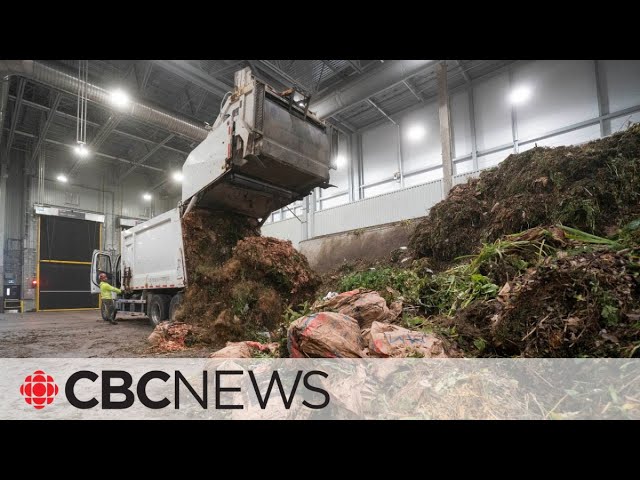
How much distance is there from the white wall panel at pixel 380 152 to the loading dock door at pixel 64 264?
14.3m

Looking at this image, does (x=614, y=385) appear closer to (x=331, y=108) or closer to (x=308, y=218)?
(x=331, y=108)

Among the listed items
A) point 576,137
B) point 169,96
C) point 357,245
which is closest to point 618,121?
point 576,137

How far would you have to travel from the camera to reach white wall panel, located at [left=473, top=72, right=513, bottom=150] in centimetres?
1264

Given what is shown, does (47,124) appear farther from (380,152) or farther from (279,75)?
(380,152)

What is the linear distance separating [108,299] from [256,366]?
8.42 metres

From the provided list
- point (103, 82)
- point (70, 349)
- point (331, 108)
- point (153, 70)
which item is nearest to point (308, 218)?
point (331, 108)

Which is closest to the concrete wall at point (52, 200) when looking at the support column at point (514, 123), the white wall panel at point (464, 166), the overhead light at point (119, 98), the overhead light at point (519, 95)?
the overhead light at point (119, 98)

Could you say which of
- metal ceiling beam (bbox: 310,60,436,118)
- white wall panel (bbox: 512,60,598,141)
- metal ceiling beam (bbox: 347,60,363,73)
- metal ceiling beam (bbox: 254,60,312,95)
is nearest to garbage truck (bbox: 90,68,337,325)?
metal ceiling beam (bbox: 310,60,436,118)

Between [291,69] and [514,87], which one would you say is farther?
[514,87]

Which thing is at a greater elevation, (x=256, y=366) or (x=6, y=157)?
(x=6, y=157)

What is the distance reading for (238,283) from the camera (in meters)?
5.23

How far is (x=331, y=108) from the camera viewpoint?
406 inches

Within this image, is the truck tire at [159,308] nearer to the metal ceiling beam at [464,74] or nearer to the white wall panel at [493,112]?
the white wall panel at [493,112]

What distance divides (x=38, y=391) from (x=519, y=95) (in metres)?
14.8
